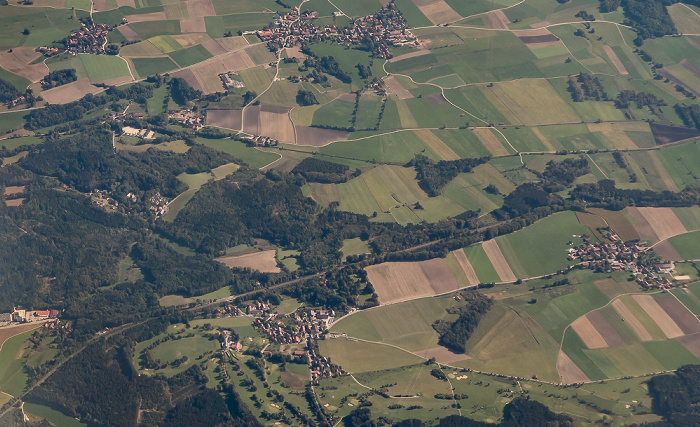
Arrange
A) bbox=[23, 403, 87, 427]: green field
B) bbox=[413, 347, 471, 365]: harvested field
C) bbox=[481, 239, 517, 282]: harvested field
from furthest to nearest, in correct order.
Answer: bbox=[481, 239, 517, 282]: harvested field, bbox=[413, 347, 471, 365]: harvested field, bbox=[23, 403, 87, 427]: green field

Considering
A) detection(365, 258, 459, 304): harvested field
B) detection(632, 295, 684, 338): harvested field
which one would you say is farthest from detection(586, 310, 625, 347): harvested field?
detection(365, 258, 459, 304): harvested field

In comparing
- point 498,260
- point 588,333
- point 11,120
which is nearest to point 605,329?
point 588,333

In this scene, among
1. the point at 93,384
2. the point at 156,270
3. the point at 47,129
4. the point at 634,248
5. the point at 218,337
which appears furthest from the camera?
the point at 47,129

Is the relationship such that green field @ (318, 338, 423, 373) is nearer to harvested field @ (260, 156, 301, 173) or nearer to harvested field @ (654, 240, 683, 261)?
harvested field @ (260, 156, 301, 173)

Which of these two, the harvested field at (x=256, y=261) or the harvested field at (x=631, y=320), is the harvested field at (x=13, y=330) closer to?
the harvested field at (x=256, y=261)

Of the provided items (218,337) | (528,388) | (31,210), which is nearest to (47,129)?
(31,210)

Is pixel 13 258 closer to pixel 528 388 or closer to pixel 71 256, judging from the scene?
pixel 71 256
